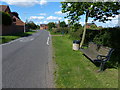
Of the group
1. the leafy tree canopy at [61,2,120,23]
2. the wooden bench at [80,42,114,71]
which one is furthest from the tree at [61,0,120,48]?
the wooden bench at [80,42,114,71]

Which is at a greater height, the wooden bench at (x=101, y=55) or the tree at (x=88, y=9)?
the tree at (x=88, y=9)

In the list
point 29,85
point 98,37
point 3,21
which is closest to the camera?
point 29,85

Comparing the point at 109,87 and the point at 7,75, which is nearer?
the point at 109,87

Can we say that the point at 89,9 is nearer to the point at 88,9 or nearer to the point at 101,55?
the point at 88,9

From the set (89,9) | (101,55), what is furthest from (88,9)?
(101,55)

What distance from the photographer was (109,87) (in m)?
4.45

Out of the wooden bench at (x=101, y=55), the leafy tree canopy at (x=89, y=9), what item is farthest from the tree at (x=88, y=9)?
the wooden bench at (x=101, y=55)

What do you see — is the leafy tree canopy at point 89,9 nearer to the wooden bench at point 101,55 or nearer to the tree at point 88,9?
the tree at point 88,9

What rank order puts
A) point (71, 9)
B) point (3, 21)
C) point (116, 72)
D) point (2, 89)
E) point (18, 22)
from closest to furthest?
point (2, 89) → point (116, 72) → point (71, 9) → point (3, 21) → point (18, 22)

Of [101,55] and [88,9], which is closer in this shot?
[101,55]

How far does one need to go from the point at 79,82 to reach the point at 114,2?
5.68 meters

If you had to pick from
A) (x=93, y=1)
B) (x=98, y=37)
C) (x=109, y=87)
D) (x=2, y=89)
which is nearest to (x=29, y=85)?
(x=2, y=89)

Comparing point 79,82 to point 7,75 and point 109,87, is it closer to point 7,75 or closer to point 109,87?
point 109,87

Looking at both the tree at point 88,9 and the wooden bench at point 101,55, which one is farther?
the tree at point 88,9
